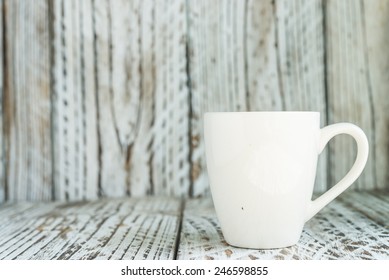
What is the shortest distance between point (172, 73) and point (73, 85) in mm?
168

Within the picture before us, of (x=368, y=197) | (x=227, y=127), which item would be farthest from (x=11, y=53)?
(x=368, y=197)

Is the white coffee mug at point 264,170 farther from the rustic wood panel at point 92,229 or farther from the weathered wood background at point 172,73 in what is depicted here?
the weathered wood background at point 172,73

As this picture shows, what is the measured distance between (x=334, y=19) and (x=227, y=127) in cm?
44

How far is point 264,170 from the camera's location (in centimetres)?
61

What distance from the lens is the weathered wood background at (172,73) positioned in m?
0.96

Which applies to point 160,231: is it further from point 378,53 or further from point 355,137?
point 378,53

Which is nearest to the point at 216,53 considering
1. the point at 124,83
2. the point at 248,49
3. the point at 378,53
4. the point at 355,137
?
the point at 248,49

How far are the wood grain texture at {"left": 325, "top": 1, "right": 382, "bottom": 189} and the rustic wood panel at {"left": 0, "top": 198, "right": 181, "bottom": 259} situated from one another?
1.03ft

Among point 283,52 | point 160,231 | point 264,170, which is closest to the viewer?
point 264,170

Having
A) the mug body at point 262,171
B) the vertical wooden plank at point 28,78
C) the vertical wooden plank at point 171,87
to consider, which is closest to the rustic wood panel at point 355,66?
the vertical wooden plank at point 171,87

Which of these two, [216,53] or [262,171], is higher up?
[216,53]

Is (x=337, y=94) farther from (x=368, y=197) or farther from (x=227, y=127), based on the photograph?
(x=227, y=127)

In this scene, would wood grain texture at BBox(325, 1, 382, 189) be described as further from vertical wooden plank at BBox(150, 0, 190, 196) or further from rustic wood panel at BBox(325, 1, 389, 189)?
vertical wooden plank at BBox(150, 0, 190, 196)

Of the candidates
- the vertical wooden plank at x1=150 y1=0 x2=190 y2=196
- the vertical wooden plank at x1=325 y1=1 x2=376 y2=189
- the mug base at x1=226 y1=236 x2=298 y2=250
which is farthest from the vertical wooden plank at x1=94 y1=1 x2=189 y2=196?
the mug base at x1=226 y1=236 x2=298 y2=250
